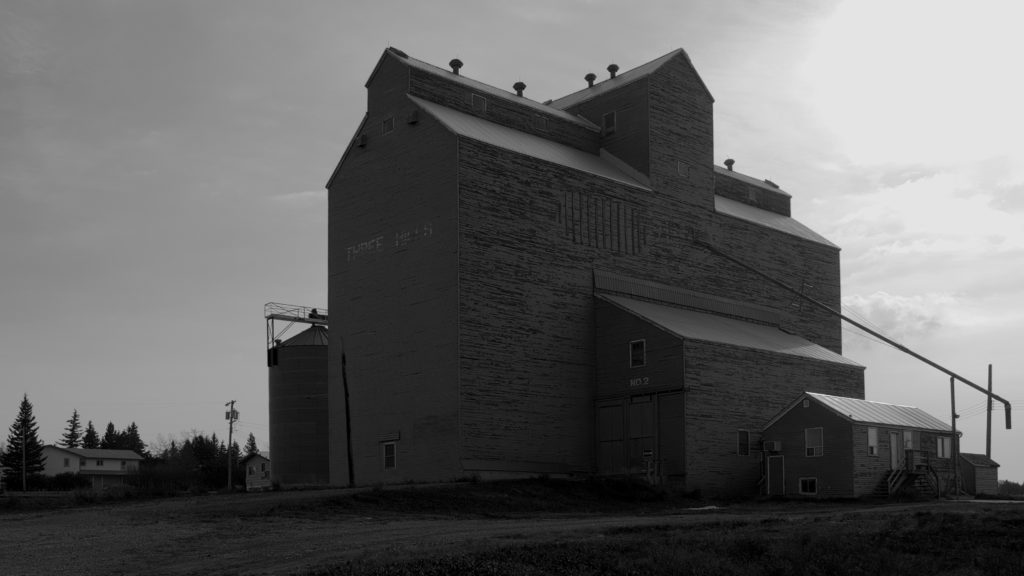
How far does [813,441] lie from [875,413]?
3.45 meters

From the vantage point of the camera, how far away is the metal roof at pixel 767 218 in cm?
6694

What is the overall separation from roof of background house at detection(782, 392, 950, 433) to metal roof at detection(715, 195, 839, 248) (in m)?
15.3

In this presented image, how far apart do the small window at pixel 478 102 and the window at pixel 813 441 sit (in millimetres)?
21761

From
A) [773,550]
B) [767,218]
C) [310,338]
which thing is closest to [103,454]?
[310,338]

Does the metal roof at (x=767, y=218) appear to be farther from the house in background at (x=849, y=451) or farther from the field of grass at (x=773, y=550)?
the field of grass at (x=773, y=550)

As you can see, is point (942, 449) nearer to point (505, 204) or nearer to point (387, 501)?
point (505, 204)

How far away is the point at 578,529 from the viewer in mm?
29031

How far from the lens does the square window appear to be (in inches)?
1964

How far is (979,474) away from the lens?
57562 millimetres

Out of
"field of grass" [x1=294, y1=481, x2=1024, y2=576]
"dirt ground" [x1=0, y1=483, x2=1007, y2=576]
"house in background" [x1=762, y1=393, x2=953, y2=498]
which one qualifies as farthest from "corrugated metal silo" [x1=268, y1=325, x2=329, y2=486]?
"field of grass" [x1=294, y1=481, x2=1024, y2=576]

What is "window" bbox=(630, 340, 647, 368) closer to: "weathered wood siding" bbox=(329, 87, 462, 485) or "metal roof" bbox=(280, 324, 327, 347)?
"weathered wood siding" bbox=(329, 87, 462, 485)

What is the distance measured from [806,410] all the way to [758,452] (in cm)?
373

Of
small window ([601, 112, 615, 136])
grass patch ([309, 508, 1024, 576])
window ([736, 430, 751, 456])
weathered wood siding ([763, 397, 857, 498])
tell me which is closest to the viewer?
Result: grass patch ([309, 508, 1024, 576])

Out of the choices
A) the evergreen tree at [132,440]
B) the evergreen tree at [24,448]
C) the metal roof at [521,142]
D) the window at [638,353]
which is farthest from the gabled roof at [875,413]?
the evergreen tree at [132,440]
